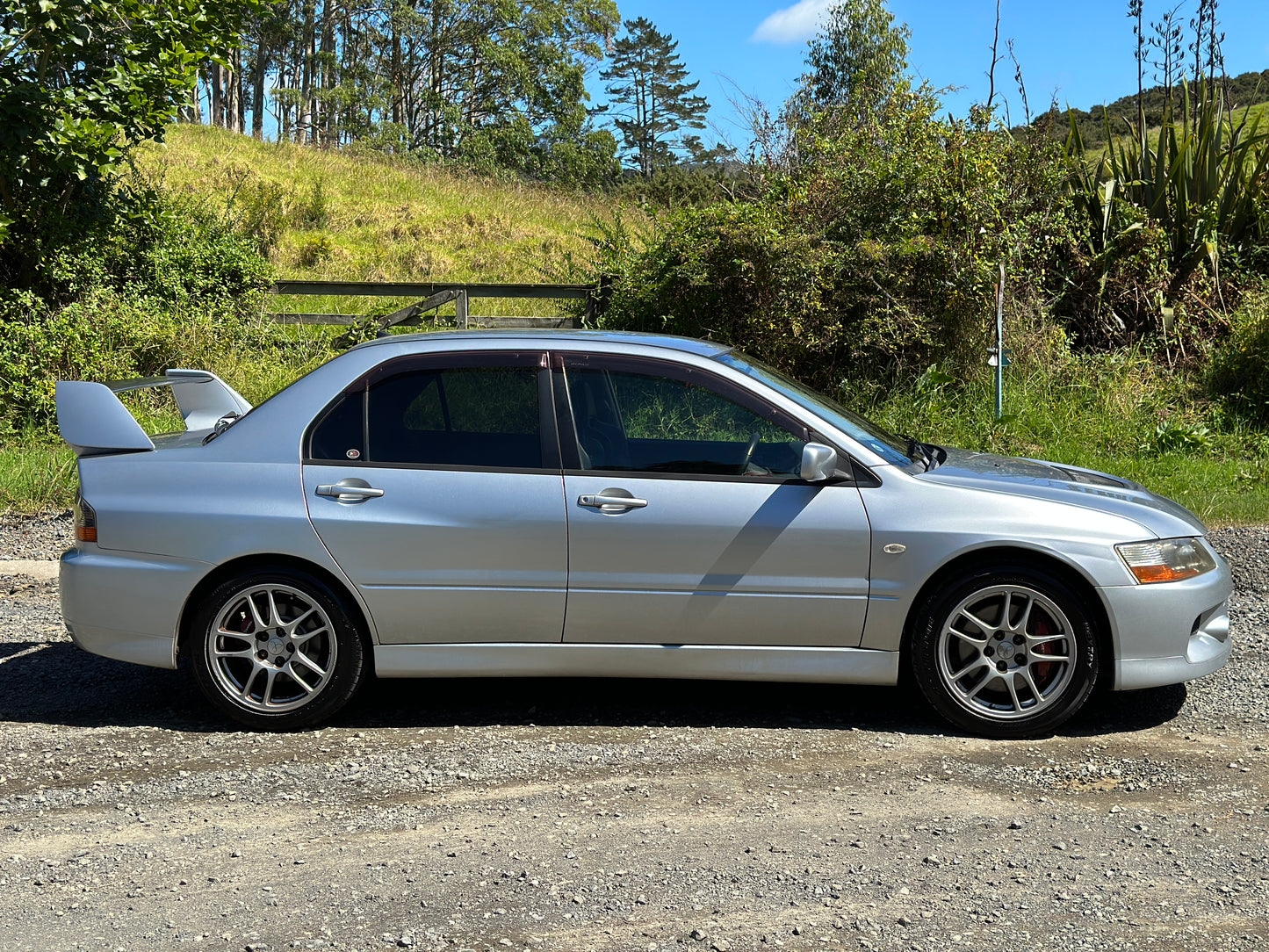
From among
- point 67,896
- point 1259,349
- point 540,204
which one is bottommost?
point 67,896

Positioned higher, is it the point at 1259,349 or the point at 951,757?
the point at 1259,349

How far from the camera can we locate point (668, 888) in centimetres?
353

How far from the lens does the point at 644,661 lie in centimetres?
491

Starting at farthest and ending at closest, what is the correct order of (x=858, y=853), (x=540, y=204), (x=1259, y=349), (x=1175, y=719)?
(x=540, y=204) < (x=1259, y=349) < (x=1175, y=719) < (x=858, y=853)

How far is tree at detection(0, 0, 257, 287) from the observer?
37.4 feet

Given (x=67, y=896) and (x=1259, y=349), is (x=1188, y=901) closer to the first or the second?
(x=67, y=896)

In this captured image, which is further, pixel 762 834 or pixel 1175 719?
pixel 1175 719

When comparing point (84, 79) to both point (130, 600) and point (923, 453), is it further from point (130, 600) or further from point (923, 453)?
point (923, 453)

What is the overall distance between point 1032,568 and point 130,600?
377 cm

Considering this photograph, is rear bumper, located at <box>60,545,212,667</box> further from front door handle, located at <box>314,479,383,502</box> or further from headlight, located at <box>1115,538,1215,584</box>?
headlight, located at <box>1115,538,1215,584</box>

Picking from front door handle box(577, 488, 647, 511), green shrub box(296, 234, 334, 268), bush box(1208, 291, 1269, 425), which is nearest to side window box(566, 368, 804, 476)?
front door handle box(577, 488, 647, 511)

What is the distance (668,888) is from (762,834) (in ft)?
1.65

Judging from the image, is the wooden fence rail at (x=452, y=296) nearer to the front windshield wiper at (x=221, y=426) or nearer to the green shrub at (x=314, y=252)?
the front windshield wiper at (x=221, y=426)

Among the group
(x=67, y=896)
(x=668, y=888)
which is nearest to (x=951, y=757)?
(x=668, y=888)
